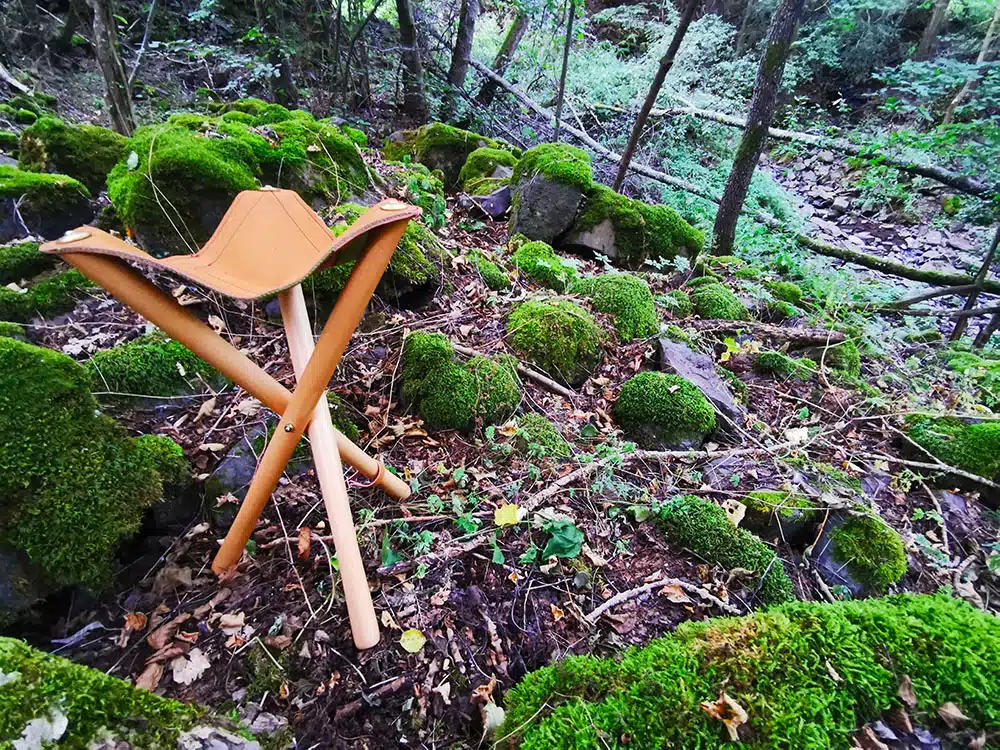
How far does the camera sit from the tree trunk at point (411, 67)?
25.4 ft

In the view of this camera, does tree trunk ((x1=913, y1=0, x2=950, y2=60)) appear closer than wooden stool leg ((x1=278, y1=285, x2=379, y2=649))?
No

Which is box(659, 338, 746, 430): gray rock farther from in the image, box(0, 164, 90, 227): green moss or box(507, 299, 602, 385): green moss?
box(0, 164, 90, 227): green moss

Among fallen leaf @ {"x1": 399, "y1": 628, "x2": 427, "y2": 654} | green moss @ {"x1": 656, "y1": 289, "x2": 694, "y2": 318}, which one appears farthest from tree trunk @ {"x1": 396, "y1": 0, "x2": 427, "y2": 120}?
fallen leaf @ {"x1": 399, "y1": 628, "x2": 427, "y2": 654}

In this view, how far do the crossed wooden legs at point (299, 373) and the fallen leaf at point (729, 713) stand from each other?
105 cm

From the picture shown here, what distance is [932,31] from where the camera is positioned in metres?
13.0

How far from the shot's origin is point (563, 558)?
6.86ft

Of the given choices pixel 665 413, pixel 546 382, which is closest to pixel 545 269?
pixel 546 382

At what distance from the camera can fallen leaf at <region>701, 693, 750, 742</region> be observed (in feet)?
4.11

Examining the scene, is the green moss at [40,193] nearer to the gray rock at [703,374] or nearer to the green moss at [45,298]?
the green moss at [45,298]

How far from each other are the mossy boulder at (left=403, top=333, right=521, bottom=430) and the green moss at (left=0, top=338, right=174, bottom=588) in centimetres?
127

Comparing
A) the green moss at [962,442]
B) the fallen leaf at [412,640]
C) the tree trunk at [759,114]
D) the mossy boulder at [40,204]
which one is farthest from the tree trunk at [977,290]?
the mossy boulder at [40,204]

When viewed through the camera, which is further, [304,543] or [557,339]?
[557,339]

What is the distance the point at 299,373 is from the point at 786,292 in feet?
18.5

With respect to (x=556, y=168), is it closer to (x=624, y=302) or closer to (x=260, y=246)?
(x=624, y=302)
